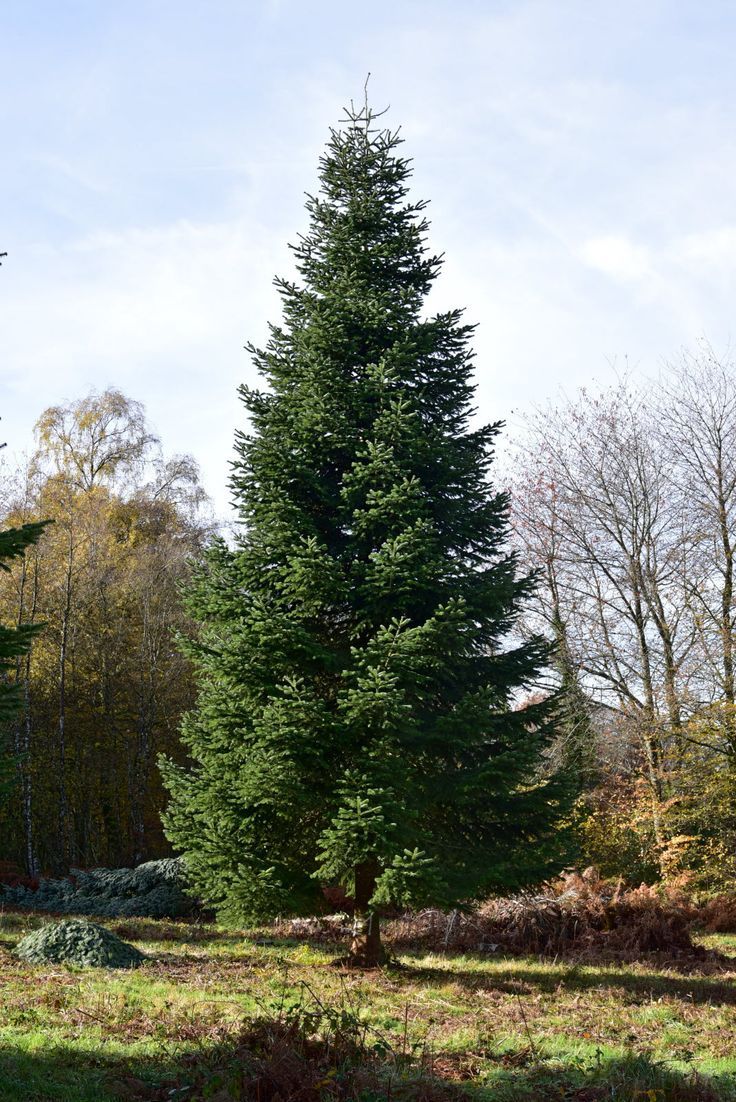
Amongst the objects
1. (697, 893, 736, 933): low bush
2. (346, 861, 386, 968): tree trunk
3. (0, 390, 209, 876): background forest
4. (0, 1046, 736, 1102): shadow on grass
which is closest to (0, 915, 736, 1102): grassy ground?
(0, 1046, 736, 1102): shadow on grass

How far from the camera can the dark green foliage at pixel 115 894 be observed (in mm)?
18000

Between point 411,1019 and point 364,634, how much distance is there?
4.93 meters

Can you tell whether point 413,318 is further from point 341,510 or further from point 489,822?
point 489,822

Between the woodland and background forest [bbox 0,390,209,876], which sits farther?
background forest [bbox 0,390,209,876]

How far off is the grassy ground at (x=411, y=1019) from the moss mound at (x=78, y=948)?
258 millimetres

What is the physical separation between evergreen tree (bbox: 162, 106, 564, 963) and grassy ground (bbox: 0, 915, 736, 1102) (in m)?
1.11

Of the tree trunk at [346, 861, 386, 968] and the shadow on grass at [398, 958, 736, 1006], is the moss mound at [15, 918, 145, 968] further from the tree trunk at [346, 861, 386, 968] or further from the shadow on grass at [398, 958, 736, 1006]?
the shadow on grass at [398, 958, 736, 1006]

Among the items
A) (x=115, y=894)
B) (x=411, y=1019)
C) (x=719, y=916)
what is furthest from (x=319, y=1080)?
(x=719, y=916)

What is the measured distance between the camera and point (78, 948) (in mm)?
11281

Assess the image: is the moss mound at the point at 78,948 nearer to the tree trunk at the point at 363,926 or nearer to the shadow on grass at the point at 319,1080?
the tree trunk at the point at 363,926

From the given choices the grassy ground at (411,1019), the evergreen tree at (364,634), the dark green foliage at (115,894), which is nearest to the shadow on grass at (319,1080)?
the grassy ground at (411,1019)

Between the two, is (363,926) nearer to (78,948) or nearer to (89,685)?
(78,948)

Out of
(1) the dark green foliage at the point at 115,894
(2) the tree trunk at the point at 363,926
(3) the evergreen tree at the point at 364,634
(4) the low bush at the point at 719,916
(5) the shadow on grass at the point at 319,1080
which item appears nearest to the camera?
(5) the shadow on grass at the point at 319,1080

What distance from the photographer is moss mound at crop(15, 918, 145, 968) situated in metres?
11.0
